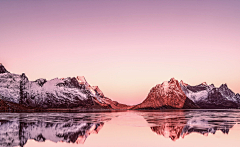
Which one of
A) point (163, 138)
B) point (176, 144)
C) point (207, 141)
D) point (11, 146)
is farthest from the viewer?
point (163, 138)

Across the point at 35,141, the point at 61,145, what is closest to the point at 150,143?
the point at 61,145

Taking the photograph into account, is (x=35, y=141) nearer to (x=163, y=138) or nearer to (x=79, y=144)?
(x=79, y=144)

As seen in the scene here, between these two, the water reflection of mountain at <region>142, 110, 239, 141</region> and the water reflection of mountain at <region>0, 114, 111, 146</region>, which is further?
the water reflection of mountain at <region>142, 110, 239, 141</region>

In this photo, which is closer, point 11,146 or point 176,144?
point 11,146

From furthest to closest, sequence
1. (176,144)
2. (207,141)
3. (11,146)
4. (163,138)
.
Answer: (163,138)
(207,141)
(176,144)
(11,146)

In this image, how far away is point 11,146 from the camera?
93.8ft

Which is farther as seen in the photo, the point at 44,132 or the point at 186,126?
the point at 186,126

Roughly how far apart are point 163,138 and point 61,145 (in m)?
15.1

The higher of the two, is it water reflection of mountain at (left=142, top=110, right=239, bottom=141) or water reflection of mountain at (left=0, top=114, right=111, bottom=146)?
water reflection of mountain at (left=0, top=114, right=111, bottom=146)

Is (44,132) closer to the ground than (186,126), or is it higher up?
higher up

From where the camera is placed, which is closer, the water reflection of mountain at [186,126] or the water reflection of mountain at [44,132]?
the water reflection of mountain at [44,132]

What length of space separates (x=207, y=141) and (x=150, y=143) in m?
8.36

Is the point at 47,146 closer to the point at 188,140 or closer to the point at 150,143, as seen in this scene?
the point at 150,143

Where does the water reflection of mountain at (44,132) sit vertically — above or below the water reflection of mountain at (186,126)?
above
